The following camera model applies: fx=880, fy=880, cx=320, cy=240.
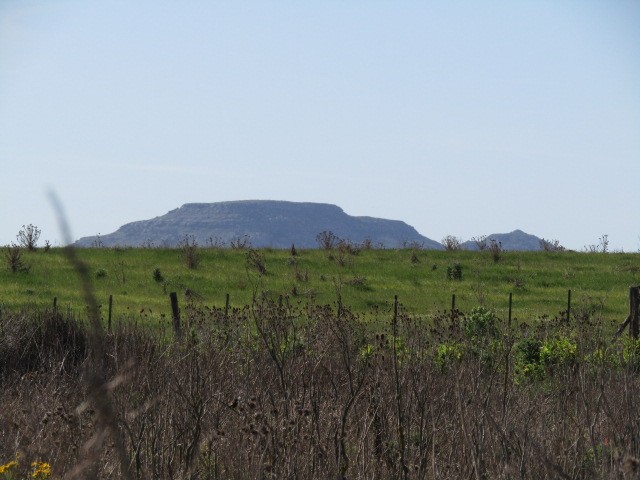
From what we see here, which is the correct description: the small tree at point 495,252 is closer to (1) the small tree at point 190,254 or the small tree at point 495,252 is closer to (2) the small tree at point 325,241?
(2) the small tree at point 325,241

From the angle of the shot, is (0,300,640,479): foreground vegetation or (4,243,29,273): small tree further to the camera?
(4,243,29,273): small tree

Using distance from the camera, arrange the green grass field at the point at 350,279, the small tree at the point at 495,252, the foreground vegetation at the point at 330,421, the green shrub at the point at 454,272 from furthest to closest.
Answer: the small tree at the point at 495,252
the green shrub at the point at 454,272
the green grass field at the point at 350,279
the foreground vegetation at the point at 330,421

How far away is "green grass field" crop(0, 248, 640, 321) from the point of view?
25203 millimetres

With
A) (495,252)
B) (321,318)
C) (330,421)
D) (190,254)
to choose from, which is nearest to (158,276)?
(190,254)

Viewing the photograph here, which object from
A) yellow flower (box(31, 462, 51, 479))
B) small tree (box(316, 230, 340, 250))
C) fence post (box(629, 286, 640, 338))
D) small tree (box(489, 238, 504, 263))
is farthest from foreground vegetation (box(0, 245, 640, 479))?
small tree (box(316, 230, 340, 250))

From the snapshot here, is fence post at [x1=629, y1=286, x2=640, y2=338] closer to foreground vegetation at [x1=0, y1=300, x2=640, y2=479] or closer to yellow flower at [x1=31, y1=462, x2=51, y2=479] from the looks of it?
foreground vegetation at [x1=0, y1=300, x2=640, y2=479]

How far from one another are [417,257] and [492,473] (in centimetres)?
2659

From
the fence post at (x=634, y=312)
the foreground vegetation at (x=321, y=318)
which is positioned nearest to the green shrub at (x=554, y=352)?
the foreground vegetation at (x=321, y=318)

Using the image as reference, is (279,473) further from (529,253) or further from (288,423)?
(529,253)

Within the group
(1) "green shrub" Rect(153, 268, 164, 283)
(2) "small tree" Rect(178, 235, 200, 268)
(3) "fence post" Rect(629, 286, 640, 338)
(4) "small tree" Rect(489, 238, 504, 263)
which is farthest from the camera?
(4) "small tree" Rect(489, 238, 504, 263)

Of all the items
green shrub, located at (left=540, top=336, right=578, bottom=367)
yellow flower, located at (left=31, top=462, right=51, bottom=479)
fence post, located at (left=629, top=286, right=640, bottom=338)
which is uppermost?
fence post, located at (left=629, top=286, right=640, bottom=338)

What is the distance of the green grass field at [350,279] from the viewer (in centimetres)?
2520

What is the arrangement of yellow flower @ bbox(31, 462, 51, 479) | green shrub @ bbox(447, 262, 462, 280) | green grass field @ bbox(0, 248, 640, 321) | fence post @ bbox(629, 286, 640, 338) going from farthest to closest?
green shrub @ bbox(447, 262, 462, 280) < green grass field @ bbox(0, 248, 640, 321) < fence post @ bbox(629, 286, 640, 338) < yellow flower @ bbox(31, 462, 51, 479)

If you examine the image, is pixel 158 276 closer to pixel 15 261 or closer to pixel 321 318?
pixel 15 261
